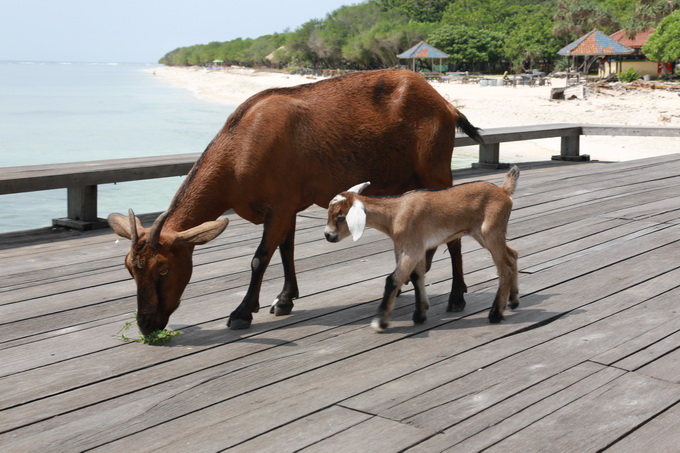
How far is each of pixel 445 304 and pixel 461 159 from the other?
18.8 meters

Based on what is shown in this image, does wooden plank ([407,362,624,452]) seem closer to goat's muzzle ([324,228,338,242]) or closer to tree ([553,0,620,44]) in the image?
goat's muzzle ([324,228,338,242])

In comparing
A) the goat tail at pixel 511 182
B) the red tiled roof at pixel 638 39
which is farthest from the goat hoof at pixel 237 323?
the red tiled roof at pixel 638 39

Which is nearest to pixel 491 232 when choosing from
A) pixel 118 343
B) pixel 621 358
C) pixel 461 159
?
pixel 621 358

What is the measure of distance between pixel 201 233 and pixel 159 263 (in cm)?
22

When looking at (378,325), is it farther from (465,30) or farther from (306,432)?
(465,30)

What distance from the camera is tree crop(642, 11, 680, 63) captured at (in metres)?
45.4

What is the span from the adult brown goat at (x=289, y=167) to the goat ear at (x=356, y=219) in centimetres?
48

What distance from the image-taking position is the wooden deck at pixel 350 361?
2.79 meters

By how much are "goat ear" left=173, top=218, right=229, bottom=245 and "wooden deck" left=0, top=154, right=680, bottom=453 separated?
0.50m

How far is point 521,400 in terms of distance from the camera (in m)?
3.04

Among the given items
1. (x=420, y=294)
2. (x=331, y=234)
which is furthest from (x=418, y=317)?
(x=331, y=234)

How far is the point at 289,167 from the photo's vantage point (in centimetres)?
397

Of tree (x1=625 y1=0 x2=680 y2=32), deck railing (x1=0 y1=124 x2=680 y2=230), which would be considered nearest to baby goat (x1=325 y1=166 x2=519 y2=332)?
deck railing (x1=0 y1=124 x2=680 y2=230)

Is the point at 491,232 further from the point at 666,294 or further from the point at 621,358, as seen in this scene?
Result: the point at 666,294
